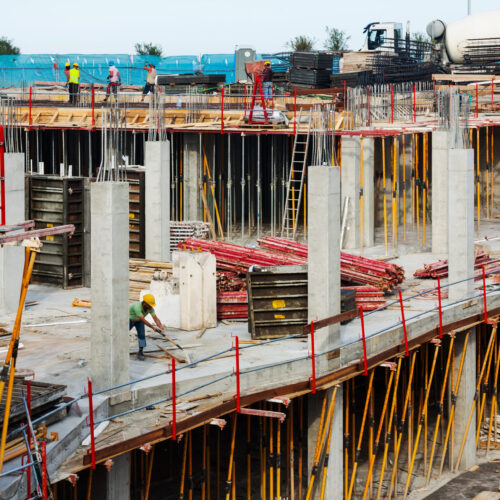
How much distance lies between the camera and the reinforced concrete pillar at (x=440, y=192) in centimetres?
3119

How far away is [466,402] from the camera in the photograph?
24250 millimetres

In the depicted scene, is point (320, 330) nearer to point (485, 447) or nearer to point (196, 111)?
point (485, 447)

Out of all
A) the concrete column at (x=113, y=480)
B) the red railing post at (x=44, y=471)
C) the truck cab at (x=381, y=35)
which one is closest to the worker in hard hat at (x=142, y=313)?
the concrete column at (x=113, y=480)

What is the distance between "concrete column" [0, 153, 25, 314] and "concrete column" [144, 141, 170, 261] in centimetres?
379

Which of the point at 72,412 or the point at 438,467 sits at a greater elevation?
the point at 72,412

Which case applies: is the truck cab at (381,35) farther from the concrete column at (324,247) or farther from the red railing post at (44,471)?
the red railing post at (44,471)

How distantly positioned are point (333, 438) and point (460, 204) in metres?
6.04

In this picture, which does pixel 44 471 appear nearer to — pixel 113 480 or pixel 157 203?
pixel 113 480

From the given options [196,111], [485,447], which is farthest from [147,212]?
[485,447]

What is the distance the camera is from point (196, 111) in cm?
3403

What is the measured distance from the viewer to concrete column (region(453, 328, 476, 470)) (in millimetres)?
24125

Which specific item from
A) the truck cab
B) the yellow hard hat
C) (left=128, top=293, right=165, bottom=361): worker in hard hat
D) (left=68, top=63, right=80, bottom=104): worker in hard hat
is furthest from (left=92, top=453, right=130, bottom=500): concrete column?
the truck cab

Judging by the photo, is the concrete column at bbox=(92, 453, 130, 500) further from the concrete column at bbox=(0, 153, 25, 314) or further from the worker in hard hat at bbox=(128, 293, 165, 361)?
the concrete column at bbox=(0, 153, 25, 314)

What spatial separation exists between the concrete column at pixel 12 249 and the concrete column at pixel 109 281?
7.41 metres
